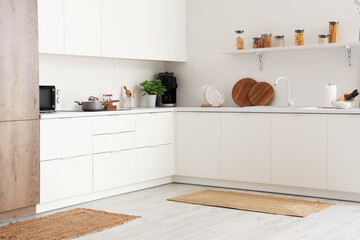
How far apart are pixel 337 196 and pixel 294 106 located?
1111 millimetres

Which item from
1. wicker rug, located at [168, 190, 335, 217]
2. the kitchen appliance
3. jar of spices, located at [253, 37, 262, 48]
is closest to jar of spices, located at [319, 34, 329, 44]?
jar of spices, located at [253, 37, 262, 48]

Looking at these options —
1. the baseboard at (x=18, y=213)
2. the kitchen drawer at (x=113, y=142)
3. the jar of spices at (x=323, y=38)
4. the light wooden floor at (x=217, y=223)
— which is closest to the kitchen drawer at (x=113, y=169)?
the kitchen drawer at (x=113, y=142)

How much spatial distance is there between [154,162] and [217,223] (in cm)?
165

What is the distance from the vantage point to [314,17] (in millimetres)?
5465

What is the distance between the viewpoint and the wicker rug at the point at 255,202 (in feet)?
14.5

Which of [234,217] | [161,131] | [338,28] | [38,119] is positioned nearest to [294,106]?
[338,28]

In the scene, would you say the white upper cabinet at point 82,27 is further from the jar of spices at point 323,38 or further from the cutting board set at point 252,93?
the jar of spices at point 323,38

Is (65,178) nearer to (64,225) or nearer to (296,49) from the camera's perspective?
(64,225)

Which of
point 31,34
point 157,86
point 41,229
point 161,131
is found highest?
point 31,34

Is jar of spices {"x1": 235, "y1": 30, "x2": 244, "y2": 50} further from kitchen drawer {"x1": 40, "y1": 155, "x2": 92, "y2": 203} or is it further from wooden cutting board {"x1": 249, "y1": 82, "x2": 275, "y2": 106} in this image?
kitchen drawer {"x1": 40, "y1": 155, "x2": 92, "y2": 203}

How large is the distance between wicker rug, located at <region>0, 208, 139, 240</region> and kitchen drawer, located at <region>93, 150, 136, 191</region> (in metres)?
0.51

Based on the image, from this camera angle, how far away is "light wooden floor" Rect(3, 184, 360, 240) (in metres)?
3.68

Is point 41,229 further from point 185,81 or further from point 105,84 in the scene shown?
point 185,81

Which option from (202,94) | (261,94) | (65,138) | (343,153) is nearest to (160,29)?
(202,94)
